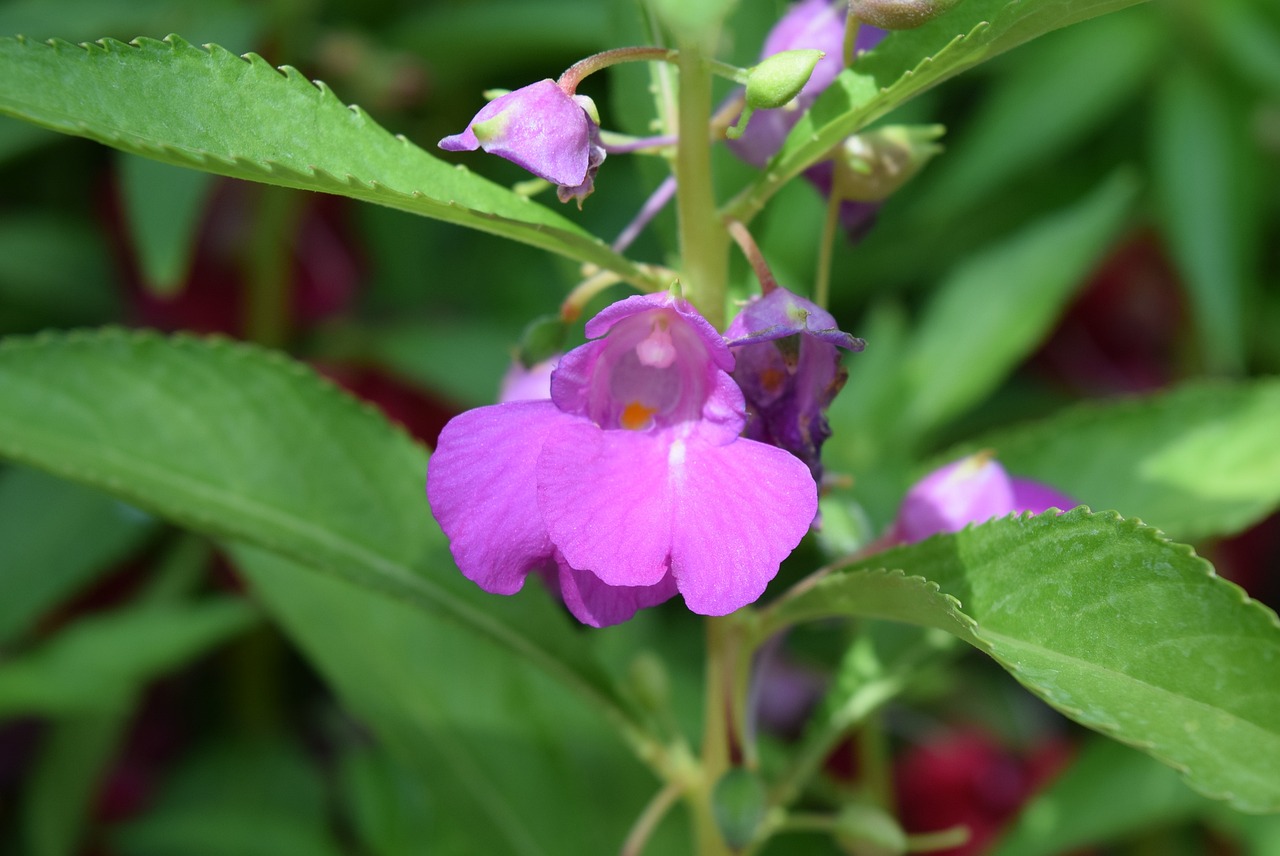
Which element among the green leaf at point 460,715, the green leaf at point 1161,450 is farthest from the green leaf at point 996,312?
the green leaf at point 460,715

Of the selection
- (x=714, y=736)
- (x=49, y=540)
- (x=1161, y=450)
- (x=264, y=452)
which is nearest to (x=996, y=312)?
(x=1161, y=450)

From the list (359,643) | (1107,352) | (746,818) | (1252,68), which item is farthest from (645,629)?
(1252,68)

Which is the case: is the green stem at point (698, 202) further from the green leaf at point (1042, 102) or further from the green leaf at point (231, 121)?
the green leaf at point (1042, 102)

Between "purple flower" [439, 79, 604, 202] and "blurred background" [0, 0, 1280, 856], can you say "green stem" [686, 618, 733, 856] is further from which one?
"blurred background" [0, 0, 1280, 856]

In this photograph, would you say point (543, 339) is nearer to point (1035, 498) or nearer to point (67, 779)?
point (1035, 498)

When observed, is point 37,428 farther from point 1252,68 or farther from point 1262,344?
point 1262,344

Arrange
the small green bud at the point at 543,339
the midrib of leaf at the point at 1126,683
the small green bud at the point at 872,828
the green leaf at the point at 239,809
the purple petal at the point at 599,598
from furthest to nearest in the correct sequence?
the green leaf at the point at 239,809, the small green bud at the point at 872,828, the small green bud at the point at 543,339, the purple petal at the point at 599,598, the midrib of leaf at the point at 1126,683

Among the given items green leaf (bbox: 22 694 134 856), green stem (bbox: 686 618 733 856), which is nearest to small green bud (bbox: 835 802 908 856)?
green stem (bbox: 686 618 733 856)
